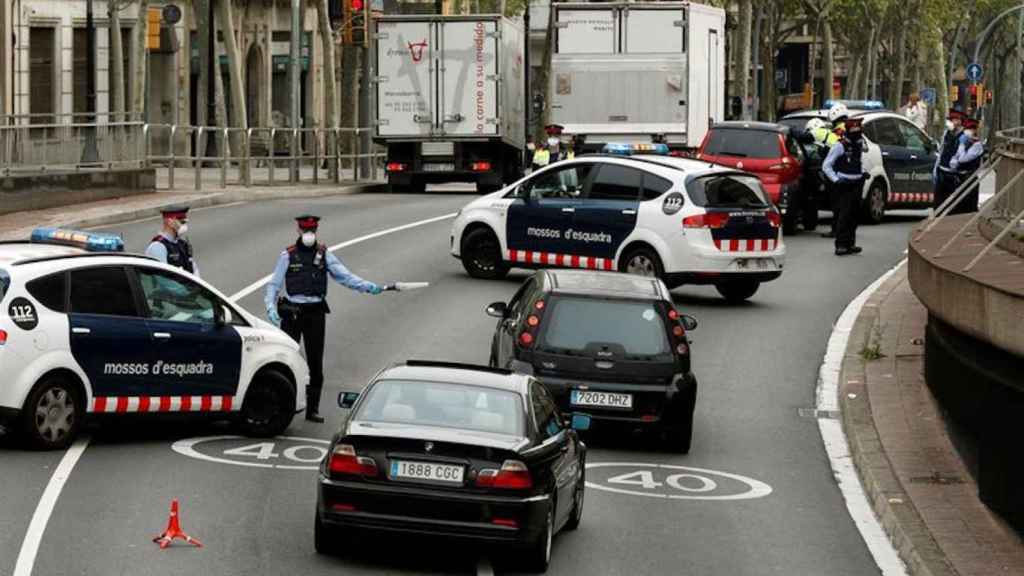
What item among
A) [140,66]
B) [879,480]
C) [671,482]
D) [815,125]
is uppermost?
[140,66]

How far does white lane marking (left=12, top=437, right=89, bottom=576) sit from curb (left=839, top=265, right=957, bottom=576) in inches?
206

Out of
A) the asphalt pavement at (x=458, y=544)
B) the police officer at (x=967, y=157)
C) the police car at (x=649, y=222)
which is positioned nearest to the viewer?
the asphalt pavement at (x=458, y=544)

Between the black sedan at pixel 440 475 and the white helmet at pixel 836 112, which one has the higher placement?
the white helmet at pixel 836 112

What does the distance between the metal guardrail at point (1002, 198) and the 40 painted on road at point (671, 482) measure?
2361 millimetres

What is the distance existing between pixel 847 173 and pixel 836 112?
18.3ft

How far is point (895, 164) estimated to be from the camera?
123 feet

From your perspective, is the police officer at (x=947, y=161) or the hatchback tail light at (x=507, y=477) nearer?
the hatchback tail light at (x=507, y=477)

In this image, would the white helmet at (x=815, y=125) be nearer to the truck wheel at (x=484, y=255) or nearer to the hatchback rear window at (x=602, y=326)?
the truck wheel at (x=484, y=255)

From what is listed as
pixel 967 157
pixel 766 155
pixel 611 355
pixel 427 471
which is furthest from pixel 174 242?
pixel 766 155

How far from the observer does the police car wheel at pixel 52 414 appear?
16.4 metres

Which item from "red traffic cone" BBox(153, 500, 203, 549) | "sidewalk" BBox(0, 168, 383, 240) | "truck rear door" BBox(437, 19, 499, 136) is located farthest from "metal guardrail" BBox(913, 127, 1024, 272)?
"truck rear door" BBox(437, 19, 499, 136)

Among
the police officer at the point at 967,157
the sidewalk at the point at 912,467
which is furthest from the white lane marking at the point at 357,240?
the police officer at the point at 967,157

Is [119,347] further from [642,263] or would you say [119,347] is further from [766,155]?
[766,155]

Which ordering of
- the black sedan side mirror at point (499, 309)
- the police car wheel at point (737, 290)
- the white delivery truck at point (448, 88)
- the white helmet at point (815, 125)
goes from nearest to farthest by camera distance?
the black sedan side mirror at point (499, 309) < the police car wheel at point (737, 290) < the white helmet at point (815, 125) < the white delivery truck at point (448, 88)
